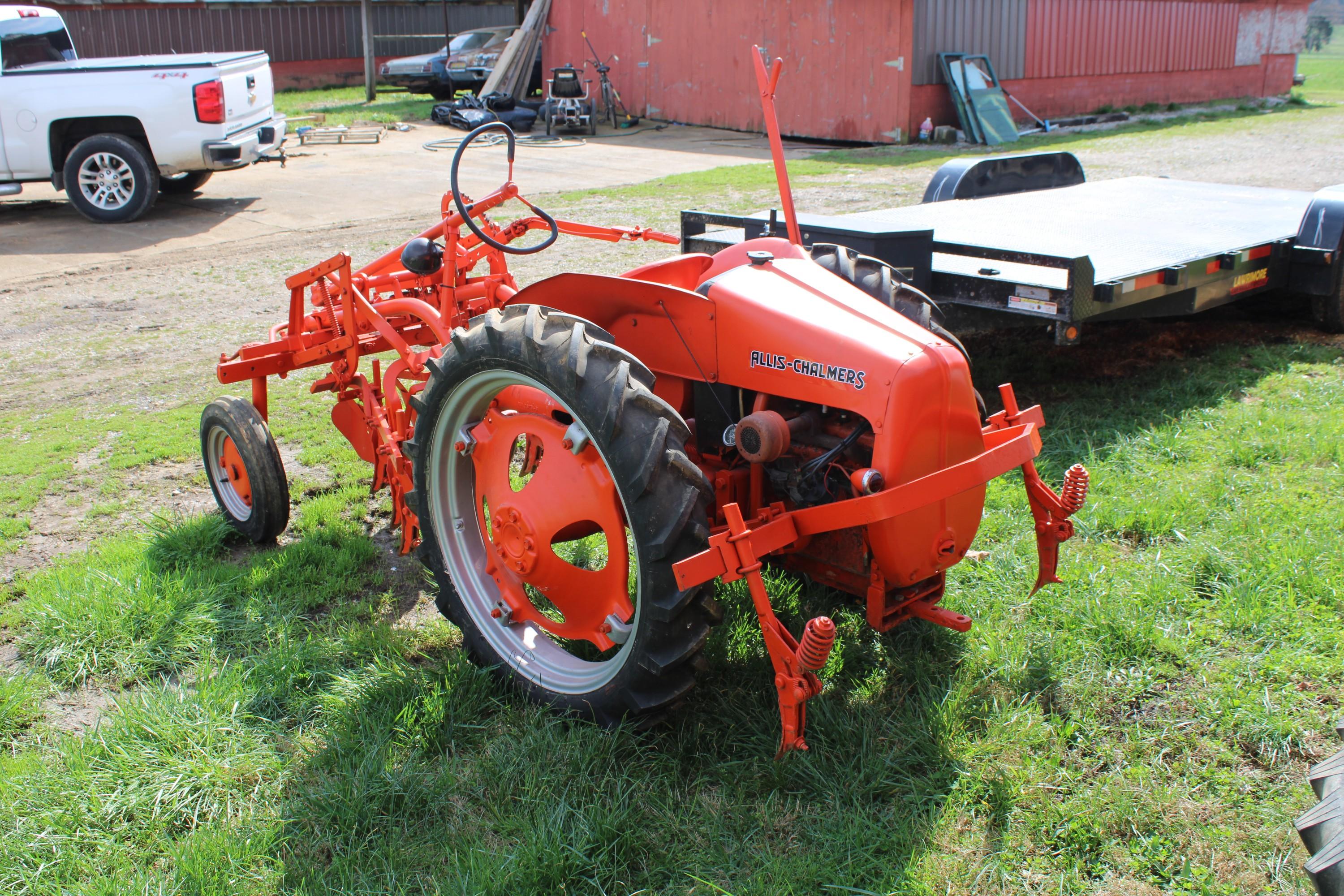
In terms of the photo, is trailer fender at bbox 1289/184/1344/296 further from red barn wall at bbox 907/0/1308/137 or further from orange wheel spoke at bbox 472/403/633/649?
red barn wall at bbox 907/0/1308/137

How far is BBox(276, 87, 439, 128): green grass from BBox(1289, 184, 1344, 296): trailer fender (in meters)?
17.3

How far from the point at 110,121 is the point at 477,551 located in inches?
402

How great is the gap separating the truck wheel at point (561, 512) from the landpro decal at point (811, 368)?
1.17 feet

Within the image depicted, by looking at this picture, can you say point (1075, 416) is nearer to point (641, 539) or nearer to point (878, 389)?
point (878, 389)

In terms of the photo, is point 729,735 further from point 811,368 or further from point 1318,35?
point 1318,35

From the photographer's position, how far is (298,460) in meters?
5.32

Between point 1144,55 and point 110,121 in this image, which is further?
point 1144,55

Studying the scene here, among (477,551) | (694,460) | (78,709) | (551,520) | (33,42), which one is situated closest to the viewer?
(551,520)

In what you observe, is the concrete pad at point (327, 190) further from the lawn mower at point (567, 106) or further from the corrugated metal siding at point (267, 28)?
the corrugated metal siding at point (267, 28)

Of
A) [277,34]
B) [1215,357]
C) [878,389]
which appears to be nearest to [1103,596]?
[878,389]

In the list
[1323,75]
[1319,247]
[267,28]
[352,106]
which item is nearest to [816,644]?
[1319,247]

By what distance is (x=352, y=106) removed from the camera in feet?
76.3

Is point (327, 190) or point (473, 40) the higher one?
point (473, 40)

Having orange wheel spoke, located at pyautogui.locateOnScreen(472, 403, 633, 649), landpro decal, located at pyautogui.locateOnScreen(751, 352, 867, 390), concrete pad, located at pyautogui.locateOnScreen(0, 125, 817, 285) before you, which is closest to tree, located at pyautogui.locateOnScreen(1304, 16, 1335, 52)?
concrete pad, located at pyautogui.locateOnScreen(0, 125, 817, 285)
